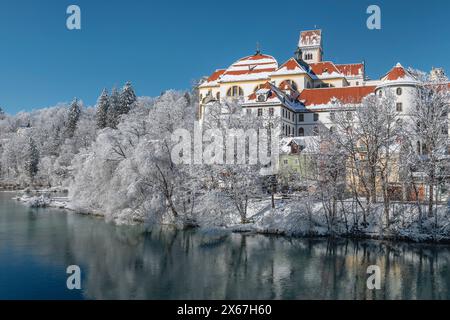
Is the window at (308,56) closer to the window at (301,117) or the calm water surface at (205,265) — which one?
the window at (301,117)

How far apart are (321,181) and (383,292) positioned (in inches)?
517

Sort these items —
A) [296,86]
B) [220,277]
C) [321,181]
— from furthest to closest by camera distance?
[296,86] → [321,181] → [220,277]

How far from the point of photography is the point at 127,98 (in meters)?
76.1

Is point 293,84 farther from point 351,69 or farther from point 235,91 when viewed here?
point 351,69

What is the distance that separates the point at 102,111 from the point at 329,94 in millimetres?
38390

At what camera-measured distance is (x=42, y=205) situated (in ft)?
154

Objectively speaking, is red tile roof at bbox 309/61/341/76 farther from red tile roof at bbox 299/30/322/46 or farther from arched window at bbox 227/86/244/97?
arched window at bbox 227/86/244/97

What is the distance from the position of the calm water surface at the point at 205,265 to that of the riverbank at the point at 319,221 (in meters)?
1.25

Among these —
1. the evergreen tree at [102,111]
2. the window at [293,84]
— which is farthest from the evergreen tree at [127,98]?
the window at [293,84]

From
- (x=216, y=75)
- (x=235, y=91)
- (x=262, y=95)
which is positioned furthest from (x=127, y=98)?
(x=262, y=95)

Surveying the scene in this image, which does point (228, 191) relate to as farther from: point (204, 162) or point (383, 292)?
point (383, 292)

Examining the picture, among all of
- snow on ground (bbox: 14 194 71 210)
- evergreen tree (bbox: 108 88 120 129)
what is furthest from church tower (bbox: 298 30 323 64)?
snow on ground (bbox: 14 194 71 210)
